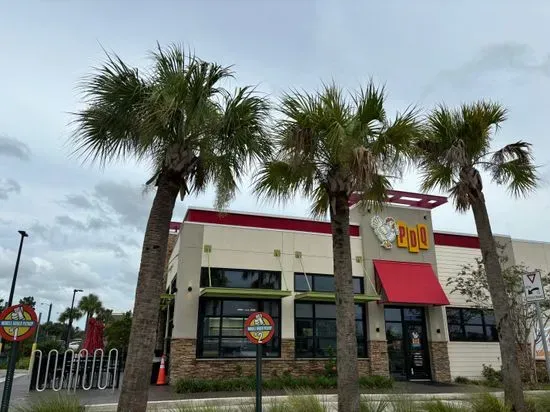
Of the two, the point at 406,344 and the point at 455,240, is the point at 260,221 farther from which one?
the point at 455,240

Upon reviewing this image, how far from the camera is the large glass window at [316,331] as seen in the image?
56.1ft

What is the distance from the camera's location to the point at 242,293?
51.8 ft

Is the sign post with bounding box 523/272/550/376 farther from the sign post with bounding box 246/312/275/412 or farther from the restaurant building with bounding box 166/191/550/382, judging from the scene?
the restaurant building with bounding box 166/191/550/382

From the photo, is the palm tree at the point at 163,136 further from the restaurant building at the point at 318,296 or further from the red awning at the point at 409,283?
the red awning at the point at 409,283

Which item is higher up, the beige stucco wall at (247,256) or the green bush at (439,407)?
the beige stucco wall at (247,256)

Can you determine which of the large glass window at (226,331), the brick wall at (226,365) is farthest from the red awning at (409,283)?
the large glass window at (226,331)

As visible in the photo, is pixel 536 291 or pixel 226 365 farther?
pixel 226 365

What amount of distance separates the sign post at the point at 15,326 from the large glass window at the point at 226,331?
890 cm

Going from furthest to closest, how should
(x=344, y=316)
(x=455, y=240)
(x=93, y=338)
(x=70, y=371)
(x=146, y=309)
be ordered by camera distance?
(x=455, y=240) → (x=93, y=338) → (x=70, y=371) → (x=344, y=316) → (x=146, y=309)

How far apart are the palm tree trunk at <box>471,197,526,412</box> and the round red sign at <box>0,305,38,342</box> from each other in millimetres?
9195

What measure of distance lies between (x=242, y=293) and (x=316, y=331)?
3.66 m

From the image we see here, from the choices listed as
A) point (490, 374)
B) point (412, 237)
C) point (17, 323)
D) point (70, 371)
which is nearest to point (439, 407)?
point (17, 323)

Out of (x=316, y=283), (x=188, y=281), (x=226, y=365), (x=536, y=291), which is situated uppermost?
(x=316, y=283)

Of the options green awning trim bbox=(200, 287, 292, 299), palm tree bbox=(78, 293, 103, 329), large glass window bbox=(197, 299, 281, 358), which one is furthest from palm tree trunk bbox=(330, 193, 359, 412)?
palm tree bbox=(78, 293, 103, 329)
